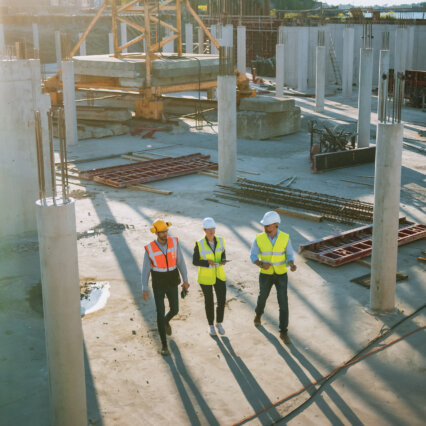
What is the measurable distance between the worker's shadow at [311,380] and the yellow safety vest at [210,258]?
1149 millimetres

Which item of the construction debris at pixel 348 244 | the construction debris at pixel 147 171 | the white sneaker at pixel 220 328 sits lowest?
the white sneaker at pixel 220 328

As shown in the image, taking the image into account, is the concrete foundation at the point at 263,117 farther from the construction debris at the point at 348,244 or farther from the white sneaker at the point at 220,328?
the white sneaker at the point at 220,328

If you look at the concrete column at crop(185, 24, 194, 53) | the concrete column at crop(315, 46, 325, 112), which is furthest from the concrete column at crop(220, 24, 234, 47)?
the concrete column at crop(315, 46, 325, 112)

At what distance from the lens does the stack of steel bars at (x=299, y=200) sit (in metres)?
13.8

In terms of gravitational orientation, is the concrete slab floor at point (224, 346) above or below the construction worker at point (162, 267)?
below

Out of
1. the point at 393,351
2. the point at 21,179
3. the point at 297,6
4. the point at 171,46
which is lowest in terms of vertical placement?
the point at 393,351

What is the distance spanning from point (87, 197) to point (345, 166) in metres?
7.72

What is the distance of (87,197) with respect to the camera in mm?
15922

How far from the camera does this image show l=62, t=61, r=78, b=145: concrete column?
72.2ft

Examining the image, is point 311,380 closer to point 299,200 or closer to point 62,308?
point 62,308

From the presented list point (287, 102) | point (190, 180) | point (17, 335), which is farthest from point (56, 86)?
point (17, 335)

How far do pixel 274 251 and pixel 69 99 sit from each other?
16035mm

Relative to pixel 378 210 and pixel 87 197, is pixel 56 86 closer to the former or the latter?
pixel 87 197

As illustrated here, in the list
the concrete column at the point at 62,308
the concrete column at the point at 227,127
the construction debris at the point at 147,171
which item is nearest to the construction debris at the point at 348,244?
the concrete column at the point at 227,127
